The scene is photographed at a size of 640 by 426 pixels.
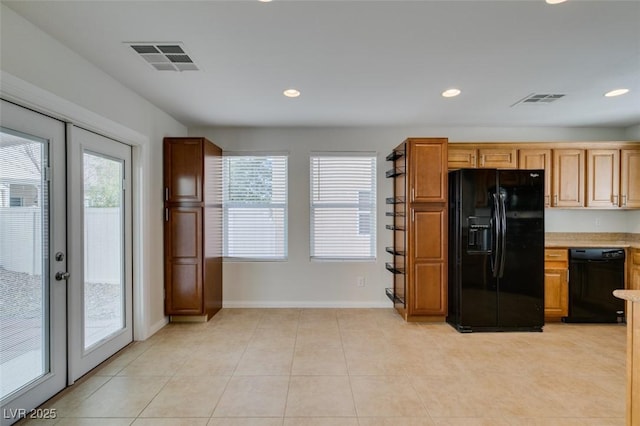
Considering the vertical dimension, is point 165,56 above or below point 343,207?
above

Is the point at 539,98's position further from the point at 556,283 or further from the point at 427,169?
the point at 556,283

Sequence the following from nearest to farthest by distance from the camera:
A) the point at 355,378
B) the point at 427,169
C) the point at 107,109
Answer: the point at 355,378, the point at 107,109, the point at 427,169

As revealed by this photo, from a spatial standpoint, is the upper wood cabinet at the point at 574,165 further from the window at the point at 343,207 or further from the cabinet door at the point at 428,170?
the window at the point at 343,207

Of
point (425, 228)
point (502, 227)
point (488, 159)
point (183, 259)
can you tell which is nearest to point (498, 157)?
point (488, 159)

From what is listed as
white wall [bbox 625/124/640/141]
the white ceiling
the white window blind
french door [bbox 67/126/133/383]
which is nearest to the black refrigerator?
the white ceiling

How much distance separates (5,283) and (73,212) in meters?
0.67

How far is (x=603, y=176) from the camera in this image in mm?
4219

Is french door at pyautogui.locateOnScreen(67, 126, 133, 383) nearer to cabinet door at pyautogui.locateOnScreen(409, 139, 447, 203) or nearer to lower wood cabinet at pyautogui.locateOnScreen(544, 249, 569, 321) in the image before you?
cabinet door at pyautogui.locateOnScreen(409, 139, 447, 203)

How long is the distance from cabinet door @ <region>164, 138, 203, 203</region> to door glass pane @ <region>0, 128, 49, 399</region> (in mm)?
1584

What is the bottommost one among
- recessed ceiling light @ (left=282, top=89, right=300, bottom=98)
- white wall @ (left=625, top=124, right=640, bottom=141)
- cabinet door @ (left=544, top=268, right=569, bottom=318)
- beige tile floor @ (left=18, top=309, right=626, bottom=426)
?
beige tile floor @ (left=18, top=309, right=626, bottom=426)

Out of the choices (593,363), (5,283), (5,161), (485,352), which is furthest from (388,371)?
(5,161)

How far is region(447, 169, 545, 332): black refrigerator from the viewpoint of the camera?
367 centimetres

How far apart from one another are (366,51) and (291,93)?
1.07 m
